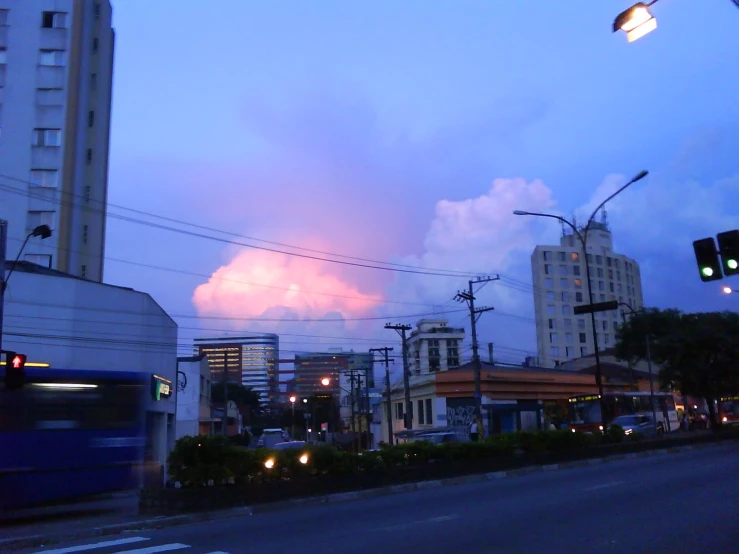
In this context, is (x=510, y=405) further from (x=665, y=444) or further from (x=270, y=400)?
(x=270, y=400)

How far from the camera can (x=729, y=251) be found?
13.7 metres

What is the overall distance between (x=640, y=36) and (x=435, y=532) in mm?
7862

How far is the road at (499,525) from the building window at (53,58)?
44.5 metres

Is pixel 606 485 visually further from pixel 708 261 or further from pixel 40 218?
pixel 40 218

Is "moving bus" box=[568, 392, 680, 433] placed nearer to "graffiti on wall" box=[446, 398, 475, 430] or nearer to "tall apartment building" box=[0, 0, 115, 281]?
"graffiti on wall" box=[446, 398, 475, 430]

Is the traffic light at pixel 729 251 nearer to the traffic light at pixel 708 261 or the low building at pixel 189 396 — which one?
the traffic light at pixel 708 261

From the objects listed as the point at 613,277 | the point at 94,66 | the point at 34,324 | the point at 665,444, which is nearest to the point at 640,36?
the point at 665,444

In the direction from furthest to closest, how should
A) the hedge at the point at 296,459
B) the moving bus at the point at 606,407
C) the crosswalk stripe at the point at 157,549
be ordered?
the moving bus at the point at 606,407 < the hedge at the point at 296,459 < the crosswalk stripe at the point at 157,549

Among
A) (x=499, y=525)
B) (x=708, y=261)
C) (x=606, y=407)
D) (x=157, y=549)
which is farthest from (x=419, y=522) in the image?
(x=606, y=407)

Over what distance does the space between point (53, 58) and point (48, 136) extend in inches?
220

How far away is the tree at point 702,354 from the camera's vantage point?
41.6 m

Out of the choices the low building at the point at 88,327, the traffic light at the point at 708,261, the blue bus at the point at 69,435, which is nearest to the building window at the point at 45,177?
the low building at the point at 88,327

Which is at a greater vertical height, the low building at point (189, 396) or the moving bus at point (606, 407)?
the low building at point (189, 396)

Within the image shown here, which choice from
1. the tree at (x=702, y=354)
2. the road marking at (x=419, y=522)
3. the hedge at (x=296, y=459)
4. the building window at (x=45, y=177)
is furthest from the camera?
the building window at (x=45, y=177)
